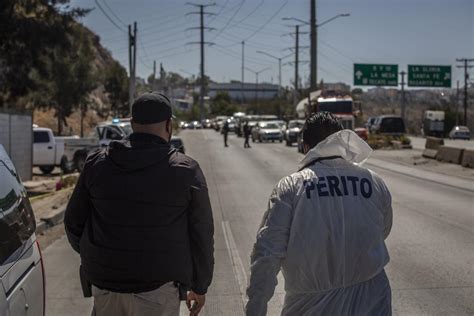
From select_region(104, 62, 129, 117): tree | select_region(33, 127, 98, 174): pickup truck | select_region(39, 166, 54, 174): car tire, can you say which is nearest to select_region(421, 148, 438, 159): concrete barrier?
select_region(33, 127, 98, 174): pickup truck

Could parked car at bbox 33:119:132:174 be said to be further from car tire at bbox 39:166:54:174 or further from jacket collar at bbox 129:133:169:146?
jacket collar at bbox 129:133:169:146

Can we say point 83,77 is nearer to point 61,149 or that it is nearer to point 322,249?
point 61,149

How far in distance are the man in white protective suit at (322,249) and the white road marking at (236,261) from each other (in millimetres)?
3938

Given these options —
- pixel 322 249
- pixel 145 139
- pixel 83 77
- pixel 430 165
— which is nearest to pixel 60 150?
pixel 430 165

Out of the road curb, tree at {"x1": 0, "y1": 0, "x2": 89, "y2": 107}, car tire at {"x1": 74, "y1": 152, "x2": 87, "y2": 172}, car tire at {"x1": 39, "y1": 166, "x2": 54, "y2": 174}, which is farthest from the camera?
car tire at {"x1": 39, "y1": 166, "x2": 54, "y2": 174}

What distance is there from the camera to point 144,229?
3.53m

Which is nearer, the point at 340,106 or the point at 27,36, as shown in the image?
the point at 27,36

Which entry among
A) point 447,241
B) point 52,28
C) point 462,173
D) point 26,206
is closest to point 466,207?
point 447,241

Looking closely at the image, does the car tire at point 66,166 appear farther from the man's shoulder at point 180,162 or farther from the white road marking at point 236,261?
the man's shoulder at point 180,162

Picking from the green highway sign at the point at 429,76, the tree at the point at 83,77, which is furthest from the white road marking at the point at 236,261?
the green highway sign at the point at 429,76

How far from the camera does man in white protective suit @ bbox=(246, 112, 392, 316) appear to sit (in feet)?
10.9

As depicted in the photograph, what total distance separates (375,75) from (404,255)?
49934mm

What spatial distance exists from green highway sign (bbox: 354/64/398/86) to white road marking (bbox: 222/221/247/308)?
4628 cm

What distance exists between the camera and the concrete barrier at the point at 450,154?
28672 mm
